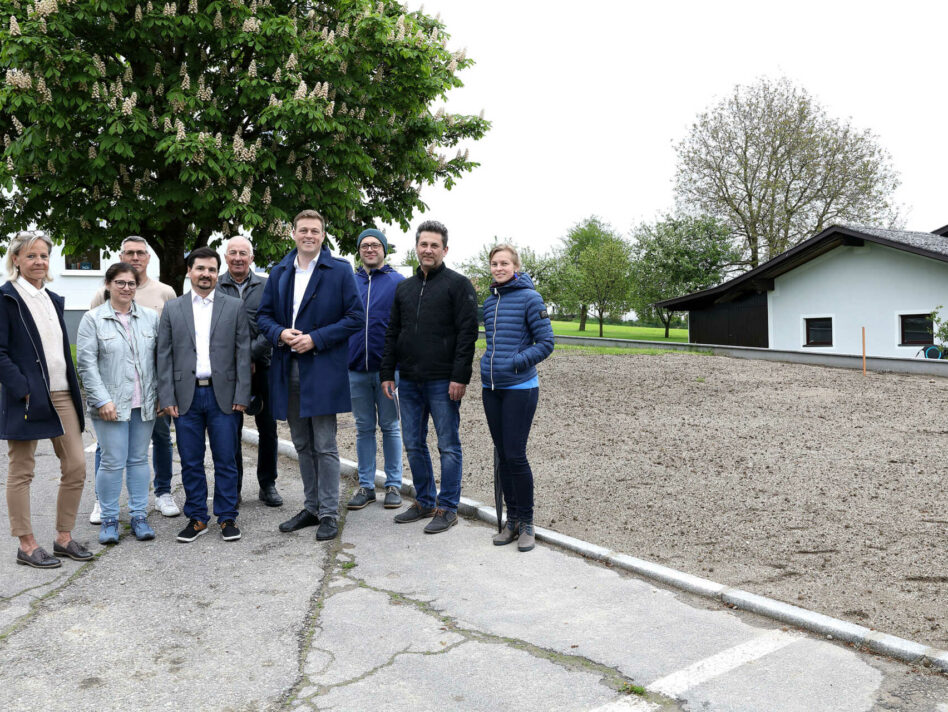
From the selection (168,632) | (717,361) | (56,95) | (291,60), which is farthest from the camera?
(717,361)

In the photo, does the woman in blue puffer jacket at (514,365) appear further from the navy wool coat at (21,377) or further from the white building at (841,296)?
the white building at (841,296)

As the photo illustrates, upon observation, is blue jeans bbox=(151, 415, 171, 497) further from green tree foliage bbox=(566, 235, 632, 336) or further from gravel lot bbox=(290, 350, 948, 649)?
green tree foliage bbox=(566, 235, 632, 336)

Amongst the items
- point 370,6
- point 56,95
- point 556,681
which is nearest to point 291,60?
point 370,6

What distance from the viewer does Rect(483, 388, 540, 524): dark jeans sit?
17.9 feet

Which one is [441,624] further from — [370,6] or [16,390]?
[370,6]

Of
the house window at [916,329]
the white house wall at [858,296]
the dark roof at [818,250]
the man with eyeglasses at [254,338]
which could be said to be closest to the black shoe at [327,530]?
the man with eyeglasses at [254,338]

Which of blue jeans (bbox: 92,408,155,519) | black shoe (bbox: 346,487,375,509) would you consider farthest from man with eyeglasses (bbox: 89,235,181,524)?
black shoe (bbox: 346,487,375,509)

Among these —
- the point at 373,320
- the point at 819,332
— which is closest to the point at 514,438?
the point at 373,320

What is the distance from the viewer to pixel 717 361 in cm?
2070

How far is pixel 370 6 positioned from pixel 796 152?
31143mm

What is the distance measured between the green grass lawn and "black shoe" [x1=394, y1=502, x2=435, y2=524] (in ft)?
151

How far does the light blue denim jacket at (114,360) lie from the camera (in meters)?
5.49

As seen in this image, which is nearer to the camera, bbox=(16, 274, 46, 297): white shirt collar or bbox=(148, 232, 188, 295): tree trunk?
bbox=(16, 274, 46, 297): white shirt collar

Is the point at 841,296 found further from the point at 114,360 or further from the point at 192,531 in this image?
the point at 114,360
